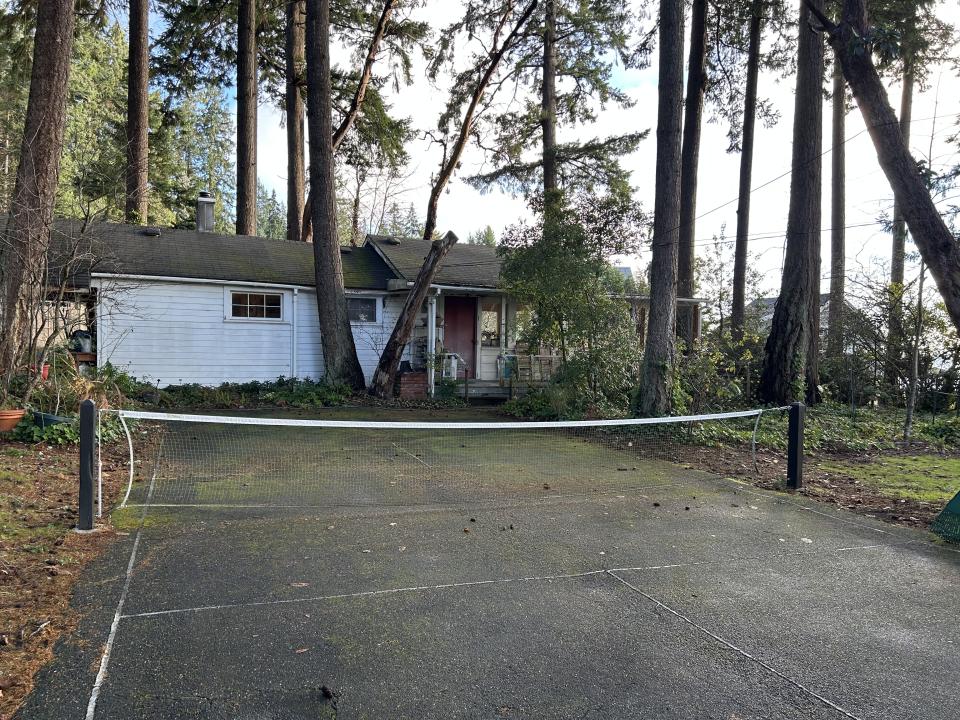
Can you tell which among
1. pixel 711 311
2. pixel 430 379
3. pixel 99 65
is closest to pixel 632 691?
pixel 430 379

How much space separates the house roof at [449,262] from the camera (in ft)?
59.0

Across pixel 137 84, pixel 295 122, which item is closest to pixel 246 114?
pixel 295 122

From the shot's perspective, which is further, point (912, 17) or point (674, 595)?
point (912, 17)

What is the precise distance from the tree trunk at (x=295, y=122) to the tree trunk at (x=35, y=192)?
40.8ft

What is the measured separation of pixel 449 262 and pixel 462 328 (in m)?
2.06

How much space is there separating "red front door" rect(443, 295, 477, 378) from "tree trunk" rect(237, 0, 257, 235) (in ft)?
28.3

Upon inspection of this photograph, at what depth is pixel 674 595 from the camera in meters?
4.25

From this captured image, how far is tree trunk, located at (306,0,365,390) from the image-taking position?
1591 centimetres

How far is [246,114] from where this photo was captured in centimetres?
2252

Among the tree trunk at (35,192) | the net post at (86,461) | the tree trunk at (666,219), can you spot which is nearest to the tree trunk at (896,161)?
the tree trunk at (666,219)

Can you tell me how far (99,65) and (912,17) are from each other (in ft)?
119

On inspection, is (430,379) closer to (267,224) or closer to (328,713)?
(328,713)

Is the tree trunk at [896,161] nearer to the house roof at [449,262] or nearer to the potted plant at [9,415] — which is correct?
the house roof at [449,262]

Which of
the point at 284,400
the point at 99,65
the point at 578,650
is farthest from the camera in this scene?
the point at 99,65
